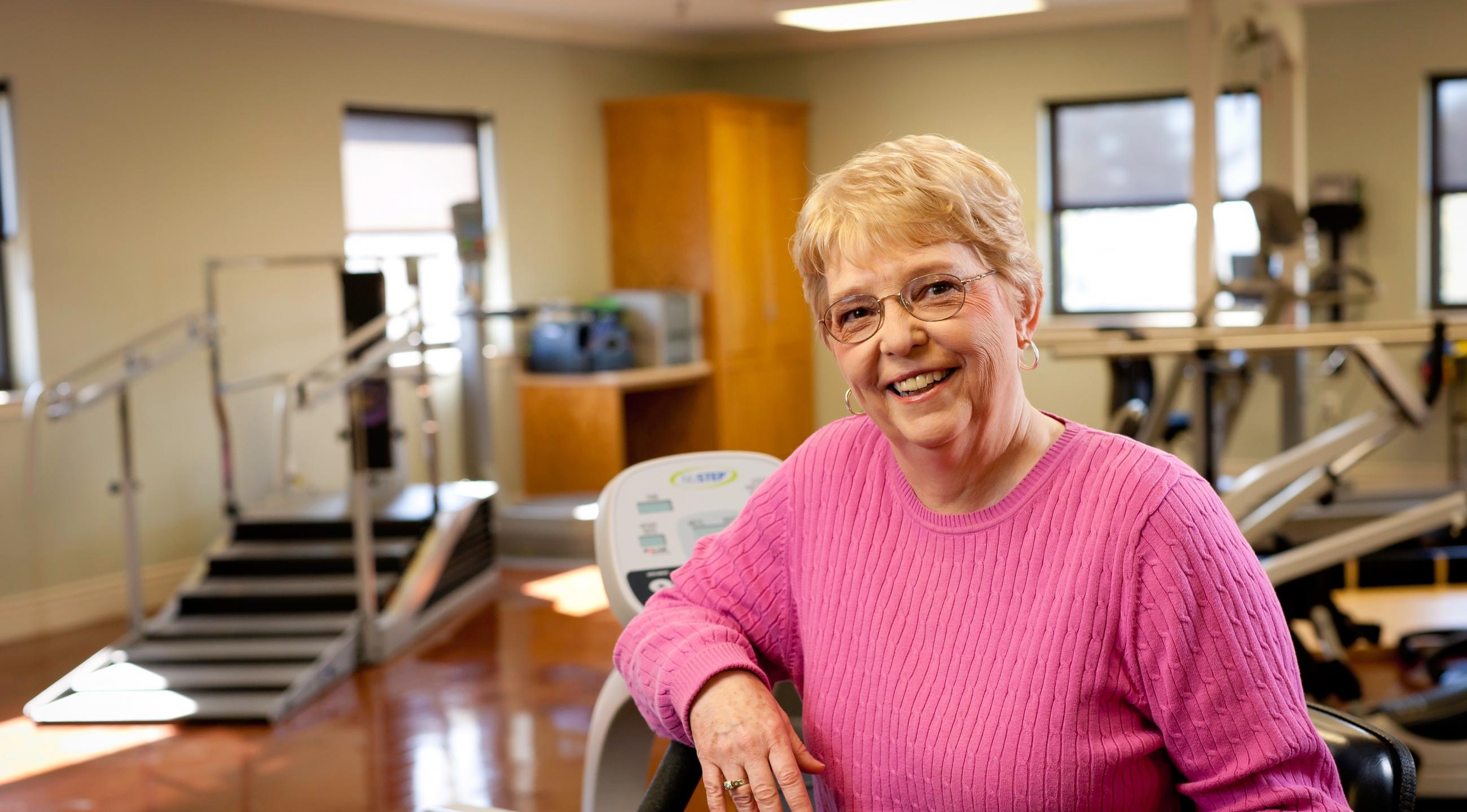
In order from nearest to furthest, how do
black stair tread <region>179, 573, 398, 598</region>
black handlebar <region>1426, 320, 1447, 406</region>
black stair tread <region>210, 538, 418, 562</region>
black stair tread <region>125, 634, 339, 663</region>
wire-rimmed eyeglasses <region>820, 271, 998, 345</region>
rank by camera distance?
wire-rimmed eyeglasses <region>820, 271, 998, 345</region>, black handlebar <region>1426, 320, 1447, 406</region>, black stair tread <region>125, 634, 339, 663</region>, black stair tread <region>179, 573, 398, 598</region>, black stair tread <region>210, 538, 418, 562</region>

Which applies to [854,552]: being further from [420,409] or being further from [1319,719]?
[420,409]

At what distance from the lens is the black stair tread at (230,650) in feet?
14.4

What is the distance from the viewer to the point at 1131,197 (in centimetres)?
757

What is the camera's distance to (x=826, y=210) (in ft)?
4.08

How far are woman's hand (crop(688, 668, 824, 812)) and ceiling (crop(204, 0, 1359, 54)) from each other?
5024 millimetres

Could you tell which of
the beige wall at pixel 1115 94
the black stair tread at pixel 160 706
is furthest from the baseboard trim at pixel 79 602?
the beige wall at pixel 1115 94

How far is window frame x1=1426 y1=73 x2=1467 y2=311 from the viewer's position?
22.9 ft

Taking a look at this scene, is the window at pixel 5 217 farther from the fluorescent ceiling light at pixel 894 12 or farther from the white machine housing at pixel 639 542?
the white machine housing at pixel 639 542

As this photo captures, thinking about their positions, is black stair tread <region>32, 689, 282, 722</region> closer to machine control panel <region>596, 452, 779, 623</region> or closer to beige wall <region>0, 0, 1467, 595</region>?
beige wall <region>0, 0, 1467, 595</region>

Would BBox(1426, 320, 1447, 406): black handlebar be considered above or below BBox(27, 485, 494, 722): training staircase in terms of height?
above

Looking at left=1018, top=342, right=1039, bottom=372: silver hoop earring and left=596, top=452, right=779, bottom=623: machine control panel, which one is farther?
left=596, top=452, right=779, bottom=623: machine control panel

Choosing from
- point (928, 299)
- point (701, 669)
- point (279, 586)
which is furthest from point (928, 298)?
point (279, 586)

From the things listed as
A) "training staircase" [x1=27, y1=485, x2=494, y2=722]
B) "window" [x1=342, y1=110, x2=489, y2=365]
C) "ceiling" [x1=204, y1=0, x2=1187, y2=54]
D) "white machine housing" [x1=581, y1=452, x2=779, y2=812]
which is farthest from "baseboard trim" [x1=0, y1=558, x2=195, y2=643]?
"white machine housing" [x1=581, y1=452, x2=779, y2=812]

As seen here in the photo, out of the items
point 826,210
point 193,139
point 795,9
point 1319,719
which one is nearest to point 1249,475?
point 1319,719
